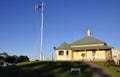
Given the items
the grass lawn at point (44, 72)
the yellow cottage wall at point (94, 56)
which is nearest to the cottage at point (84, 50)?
the yellow cottage wall at point (94, 56)

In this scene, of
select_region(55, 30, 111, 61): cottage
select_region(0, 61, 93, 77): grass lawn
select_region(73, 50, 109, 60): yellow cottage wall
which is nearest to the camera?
select_region(0, 61, 93, 77): grass lawn

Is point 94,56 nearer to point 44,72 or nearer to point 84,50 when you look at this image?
point 84,50

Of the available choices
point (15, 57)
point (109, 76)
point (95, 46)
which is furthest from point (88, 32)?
point (109, 76)

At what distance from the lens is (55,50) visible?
54812 mm

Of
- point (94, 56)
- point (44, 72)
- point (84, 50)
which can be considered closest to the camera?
point (44, 72)

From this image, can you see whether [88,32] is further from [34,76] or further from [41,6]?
[34,76]

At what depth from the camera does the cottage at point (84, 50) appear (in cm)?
5102

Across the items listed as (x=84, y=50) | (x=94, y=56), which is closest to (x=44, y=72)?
(x=94, y=56)

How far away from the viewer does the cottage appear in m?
51.0

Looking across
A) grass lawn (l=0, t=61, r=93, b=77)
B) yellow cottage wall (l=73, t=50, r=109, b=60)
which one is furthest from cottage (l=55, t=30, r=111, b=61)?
grass lawn (l=0, t=61, r=93, b=77)

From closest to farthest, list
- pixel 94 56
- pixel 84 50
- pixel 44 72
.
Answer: pixel 44 72 → pixel 94 56 → pixel 84 50

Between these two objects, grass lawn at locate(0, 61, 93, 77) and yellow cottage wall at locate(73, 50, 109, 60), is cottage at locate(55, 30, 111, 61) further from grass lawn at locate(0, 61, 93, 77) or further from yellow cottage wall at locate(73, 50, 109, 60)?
grass lawn at locate(0, 61, 93, 77)

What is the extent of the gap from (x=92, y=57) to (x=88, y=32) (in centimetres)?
1137

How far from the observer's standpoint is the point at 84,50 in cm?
5253
